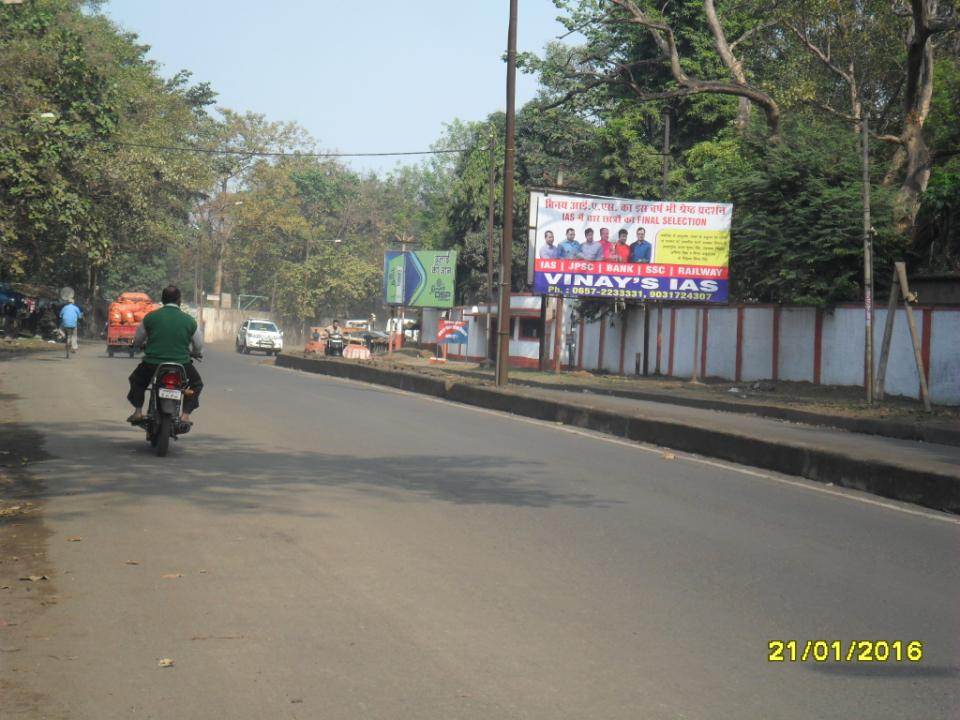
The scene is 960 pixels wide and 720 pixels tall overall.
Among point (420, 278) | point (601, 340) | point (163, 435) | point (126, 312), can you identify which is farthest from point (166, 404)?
point (420, 278)

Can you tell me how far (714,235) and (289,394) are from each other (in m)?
17.9

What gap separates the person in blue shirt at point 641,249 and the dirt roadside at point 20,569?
26.0 meters

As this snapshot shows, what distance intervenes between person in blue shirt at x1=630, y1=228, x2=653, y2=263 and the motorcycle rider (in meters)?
25.6

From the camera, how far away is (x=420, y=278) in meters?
66.0

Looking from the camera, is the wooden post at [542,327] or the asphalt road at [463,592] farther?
the wooden post at [542,327]

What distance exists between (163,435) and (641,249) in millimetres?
26475

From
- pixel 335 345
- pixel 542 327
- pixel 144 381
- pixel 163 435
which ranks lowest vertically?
pixel 163 435

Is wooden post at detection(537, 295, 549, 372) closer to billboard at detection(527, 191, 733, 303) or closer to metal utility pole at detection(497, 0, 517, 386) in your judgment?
billboard at detection(527, 191, 733, 303)

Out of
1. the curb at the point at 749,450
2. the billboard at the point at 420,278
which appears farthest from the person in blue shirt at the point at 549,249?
the billboard at the point at 420,278

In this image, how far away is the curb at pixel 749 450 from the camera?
34.9 ft

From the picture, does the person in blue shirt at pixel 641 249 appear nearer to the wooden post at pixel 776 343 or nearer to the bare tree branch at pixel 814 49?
the wooden post at pixel 776 343
